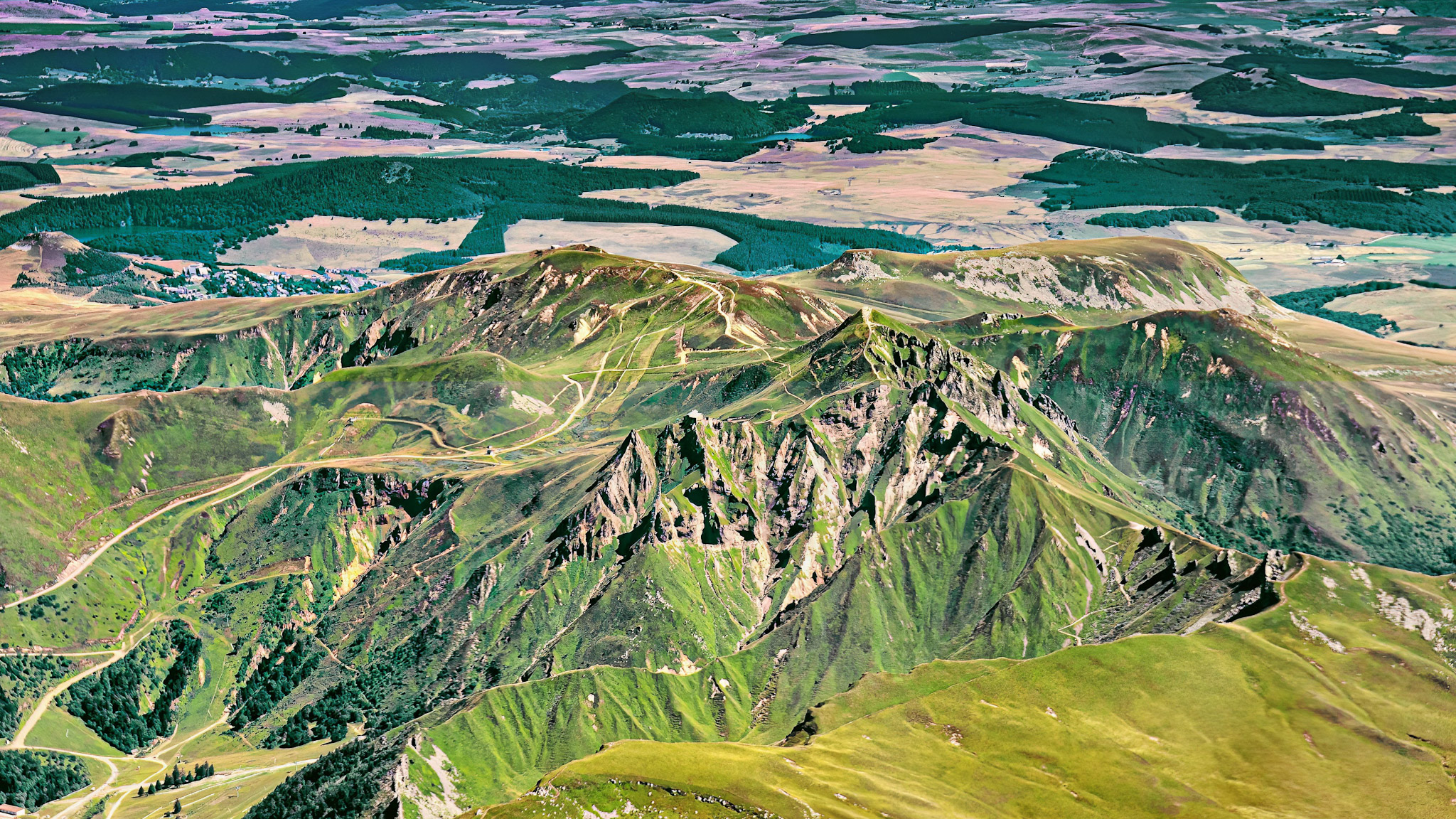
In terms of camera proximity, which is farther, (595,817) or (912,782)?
(912,782)

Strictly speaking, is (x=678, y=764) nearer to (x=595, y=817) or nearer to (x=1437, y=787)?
(x=595, y=817)

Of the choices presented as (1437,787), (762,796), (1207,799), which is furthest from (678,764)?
(1437,787)

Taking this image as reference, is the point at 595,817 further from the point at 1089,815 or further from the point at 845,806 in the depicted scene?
the point at 1089,815

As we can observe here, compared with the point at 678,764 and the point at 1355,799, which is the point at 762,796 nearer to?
the point at 678,764

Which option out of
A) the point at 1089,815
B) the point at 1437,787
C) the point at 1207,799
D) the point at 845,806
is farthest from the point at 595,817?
the point at 1437,787

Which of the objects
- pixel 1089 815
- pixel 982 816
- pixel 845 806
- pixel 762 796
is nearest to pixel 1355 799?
pixel 1089 815

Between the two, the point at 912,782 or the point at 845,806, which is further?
the point at 912,782
